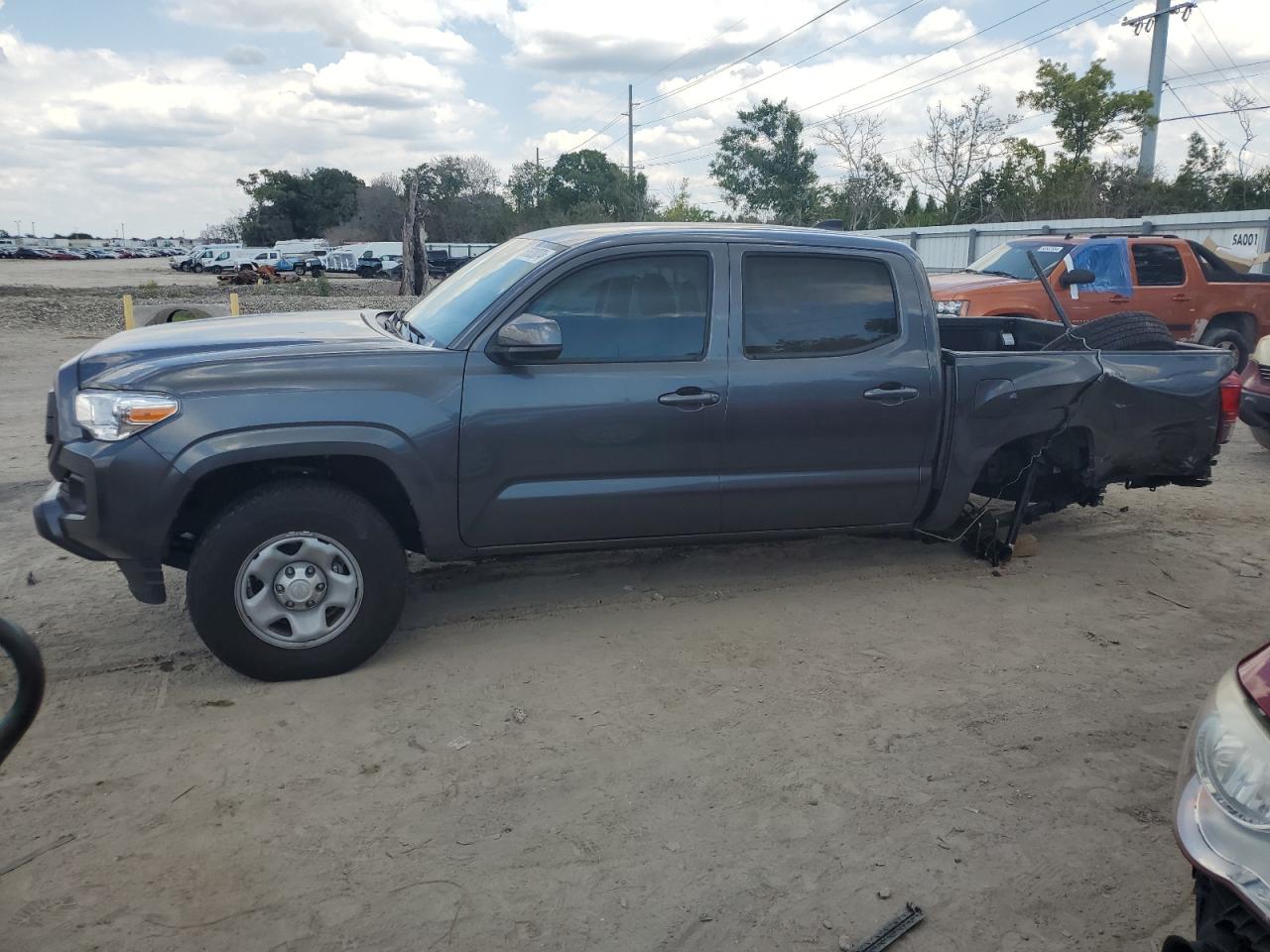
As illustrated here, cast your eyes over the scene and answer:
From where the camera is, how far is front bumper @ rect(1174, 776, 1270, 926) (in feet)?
6.38

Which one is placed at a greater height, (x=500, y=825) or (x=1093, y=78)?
(x=1093, y=78)

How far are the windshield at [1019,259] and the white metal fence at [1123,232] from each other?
9.14ft

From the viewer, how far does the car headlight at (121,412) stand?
389 centimetres

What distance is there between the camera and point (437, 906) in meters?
2.88

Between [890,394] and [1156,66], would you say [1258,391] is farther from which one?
[1156,66]

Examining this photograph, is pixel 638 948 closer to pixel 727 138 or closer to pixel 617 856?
pixel 617 856

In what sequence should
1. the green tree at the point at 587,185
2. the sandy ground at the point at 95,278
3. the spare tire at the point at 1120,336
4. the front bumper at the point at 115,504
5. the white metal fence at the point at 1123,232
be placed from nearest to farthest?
the front bumper at the point at 115,504, the spare tire at the point at 1120,336, the white metal fence at the point at 1123,232, the sandy ground at the point at 95,278, the green tree at the point at 587,185

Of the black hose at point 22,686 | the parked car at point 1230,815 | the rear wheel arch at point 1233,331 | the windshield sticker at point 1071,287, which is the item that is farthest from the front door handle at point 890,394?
the rear wheel arch at point 1233,331

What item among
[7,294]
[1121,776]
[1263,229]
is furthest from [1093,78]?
[1121,776]

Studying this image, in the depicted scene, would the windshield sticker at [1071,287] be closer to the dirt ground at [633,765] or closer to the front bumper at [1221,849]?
the dirt ground at [633,765]

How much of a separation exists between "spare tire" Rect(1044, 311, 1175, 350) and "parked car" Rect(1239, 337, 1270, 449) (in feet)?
9.91

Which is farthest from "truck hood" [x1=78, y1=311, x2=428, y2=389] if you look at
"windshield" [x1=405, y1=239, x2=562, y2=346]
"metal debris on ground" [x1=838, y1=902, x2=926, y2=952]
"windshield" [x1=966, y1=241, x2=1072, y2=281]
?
"windshield" [x1=966, y1=241, x2=1072, y2=281]

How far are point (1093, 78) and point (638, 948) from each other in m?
39.2

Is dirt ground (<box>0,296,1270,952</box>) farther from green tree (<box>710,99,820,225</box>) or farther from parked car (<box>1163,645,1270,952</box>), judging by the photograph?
green tree (<box>710,99,820,225</box>)
